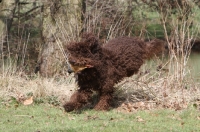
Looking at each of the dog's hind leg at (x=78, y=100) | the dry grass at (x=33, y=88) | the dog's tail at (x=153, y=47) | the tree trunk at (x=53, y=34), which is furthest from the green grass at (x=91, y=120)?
the tree trunk at (x=53, y=34)

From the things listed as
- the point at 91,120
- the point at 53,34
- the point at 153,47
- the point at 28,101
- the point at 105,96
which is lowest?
the point at 28,101

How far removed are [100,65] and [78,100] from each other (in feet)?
2.60

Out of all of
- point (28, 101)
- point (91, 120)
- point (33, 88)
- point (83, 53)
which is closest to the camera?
point (91, 120)

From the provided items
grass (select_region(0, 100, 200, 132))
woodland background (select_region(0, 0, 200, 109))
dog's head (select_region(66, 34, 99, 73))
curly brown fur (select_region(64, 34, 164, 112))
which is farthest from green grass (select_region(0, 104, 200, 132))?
dog's head (select_region(66, 34, 99, 73))

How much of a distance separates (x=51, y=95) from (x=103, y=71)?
150cm

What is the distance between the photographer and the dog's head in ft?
30.8

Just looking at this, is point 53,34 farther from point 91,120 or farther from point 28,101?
point 91,120

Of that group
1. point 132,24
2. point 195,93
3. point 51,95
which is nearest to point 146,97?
point 195,93

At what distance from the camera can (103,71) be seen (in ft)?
31.7

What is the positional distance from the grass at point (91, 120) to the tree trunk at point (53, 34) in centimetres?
326

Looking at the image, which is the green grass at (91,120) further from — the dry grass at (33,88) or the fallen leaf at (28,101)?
the dry grass at (33,88)

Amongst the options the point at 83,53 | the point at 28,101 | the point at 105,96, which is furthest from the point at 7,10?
the point at 105,96

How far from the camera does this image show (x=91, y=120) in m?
8.88

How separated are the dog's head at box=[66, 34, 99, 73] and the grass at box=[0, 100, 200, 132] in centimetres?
91
